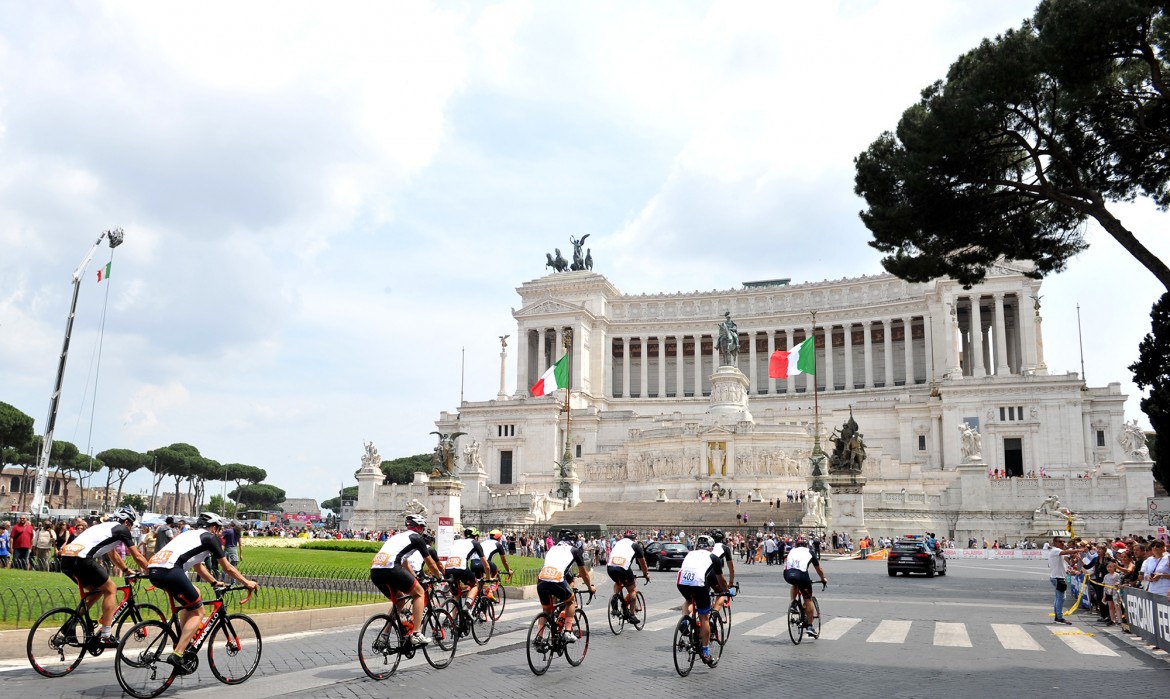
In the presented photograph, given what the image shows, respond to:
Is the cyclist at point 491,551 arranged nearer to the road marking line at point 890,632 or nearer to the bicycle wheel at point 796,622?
the bicycle wheel at point 796,622

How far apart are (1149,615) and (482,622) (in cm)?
1176

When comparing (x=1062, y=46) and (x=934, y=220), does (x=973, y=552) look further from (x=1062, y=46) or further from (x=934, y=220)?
(x=1062, y=46)

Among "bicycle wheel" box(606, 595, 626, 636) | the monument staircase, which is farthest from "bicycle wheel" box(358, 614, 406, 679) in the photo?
the monument staircase

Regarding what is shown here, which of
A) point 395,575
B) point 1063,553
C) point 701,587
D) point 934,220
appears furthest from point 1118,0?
point 395,575

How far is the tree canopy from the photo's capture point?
20453 mm

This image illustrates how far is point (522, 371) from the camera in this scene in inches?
3989

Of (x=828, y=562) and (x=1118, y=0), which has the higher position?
(x=1118, y=0)

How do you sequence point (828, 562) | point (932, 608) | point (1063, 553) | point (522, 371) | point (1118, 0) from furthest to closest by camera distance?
point (522, 371), point (828, 562), point (932, 608), point (1063, 553), point (1118, 0)

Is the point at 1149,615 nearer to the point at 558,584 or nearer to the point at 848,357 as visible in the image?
the point at 558,584

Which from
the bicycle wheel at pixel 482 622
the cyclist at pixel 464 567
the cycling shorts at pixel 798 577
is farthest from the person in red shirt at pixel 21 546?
the cycling shorts at pixel 798 577

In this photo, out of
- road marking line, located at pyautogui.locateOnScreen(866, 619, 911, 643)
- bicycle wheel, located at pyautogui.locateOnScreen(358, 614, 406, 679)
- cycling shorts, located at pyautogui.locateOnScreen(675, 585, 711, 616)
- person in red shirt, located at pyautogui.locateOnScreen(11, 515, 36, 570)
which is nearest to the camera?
bicycle wheel, located at pyautogui.locateOnScreen(358, 614, 406, 679)

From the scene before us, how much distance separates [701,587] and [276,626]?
8220 mm

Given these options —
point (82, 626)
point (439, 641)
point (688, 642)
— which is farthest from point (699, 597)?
point (82, 626)

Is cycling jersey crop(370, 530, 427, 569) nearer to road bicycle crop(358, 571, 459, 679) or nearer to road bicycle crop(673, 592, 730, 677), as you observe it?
road bicycle crop(358, 571, 459, 679)
